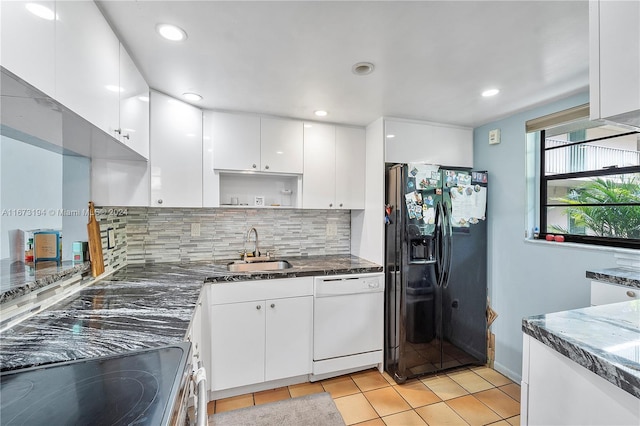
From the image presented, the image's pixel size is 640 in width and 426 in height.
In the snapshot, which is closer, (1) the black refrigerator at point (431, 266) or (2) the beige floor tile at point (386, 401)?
(2) the beige floor tile at point (386, 401)

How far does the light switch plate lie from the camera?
2504 millimetres

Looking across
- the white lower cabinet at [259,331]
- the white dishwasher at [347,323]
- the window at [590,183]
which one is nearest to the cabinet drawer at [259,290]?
the white lower cabinet at [259,331]

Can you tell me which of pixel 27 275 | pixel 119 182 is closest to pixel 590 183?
pixel 119 182

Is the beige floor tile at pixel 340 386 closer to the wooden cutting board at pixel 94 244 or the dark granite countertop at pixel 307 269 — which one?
the dark granite countertop at pixel 307 269

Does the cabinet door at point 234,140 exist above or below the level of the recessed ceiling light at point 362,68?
below

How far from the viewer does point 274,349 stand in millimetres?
2146

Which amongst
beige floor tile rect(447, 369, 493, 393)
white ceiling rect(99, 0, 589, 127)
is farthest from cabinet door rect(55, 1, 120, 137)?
beige floor tile rect(447, 369, 493, 393)

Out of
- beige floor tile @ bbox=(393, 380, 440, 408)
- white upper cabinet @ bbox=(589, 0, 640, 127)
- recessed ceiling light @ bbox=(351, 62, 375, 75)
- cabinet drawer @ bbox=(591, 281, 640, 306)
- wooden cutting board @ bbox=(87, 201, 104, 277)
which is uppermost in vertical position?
recessed ceiling light @ bbox=(351, 62, 375, 75)

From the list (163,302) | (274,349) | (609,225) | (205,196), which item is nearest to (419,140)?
(609,225)

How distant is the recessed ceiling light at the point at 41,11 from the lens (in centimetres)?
77

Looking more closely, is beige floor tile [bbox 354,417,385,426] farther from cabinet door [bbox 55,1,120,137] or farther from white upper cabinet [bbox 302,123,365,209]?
cabinet door [bbox 55,1,120,137]

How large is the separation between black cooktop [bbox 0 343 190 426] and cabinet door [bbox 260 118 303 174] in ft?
5.84

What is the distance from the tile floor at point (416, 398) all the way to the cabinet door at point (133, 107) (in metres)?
1.88

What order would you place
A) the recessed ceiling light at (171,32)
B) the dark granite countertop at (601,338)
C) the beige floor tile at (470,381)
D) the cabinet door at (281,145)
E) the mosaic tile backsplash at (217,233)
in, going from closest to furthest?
the dark granite countertop at (601,338), the recessed ceiling light at (171,32), the beige floor tile at (470,381), the mosaic tile backsplash at (217,233), the cabinet door at (281,145)
